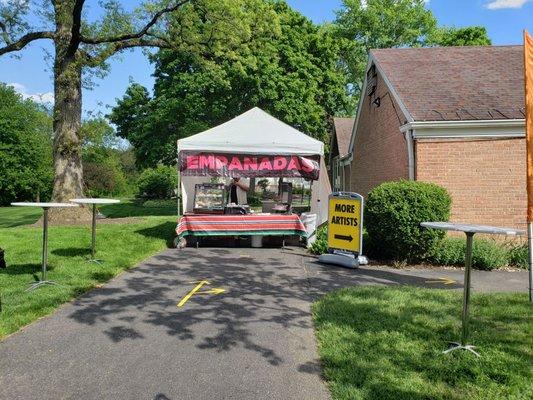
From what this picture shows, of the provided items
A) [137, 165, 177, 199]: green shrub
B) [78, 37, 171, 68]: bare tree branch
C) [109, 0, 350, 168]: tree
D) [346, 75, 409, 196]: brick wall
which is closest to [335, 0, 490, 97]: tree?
[109, 0, 350, 168]: tree

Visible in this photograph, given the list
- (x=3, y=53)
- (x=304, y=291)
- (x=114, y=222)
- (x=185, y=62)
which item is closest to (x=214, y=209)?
(x=114, y=222)

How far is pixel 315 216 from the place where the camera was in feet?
37.4

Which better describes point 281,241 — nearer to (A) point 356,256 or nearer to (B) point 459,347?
(A) point 356,256

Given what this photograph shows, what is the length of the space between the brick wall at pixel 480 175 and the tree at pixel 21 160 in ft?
97.1

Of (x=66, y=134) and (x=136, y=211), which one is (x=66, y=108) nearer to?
(x=66, y=134)

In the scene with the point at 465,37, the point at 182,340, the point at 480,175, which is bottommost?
the point at 182,340

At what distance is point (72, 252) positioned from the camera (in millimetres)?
9430

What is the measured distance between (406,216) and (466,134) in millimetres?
3483

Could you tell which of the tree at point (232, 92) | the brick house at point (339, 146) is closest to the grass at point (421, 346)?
the tree at point (232, 92)

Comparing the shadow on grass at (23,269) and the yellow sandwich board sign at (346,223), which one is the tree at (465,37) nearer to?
the yellow sandwich board sign at (346,223)

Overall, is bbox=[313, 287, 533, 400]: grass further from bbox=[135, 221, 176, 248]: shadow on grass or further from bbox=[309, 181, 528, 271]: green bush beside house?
bbox=[135, 221, 176, 248]: shadow on grass

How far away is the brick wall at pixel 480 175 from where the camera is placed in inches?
425

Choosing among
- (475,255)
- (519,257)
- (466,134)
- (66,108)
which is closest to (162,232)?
(66,108)

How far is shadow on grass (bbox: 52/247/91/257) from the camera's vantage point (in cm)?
915
